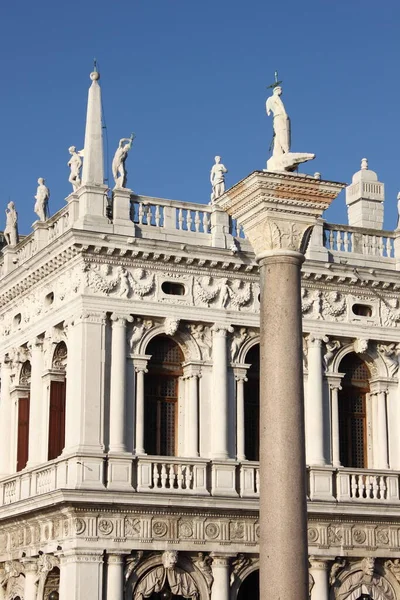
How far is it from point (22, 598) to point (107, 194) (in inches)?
351

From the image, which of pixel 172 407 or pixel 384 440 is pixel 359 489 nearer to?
pixel 384 440

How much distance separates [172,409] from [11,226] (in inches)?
296

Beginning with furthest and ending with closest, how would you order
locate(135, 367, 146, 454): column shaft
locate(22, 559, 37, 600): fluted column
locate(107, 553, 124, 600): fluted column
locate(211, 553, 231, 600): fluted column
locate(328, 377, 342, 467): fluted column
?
1. locate(328, 377, 342, 467): fluted column
2. locate(22, 559, 37, 600): fluted column
3. locate(135, 367, 146, 454): column shaft
4. locate(211, 553, 231, 600): fluted column
5. locate(107, 553, 124, 600): fluted column

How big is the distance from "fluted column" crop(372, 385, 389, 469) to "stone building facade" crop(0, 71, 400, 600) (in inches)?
1.4

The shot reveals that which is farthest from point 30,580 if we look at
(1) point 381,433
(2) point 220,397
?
→ (1) point 381,433

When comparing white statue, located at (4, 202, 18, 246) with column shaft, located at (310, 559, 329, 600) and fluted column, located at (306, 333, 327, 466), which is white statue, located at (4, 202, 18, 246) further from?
column shaft, located at (310, 559, 329, 600)

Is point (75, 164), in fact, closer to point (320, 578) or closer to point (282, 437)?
point (320, 578)

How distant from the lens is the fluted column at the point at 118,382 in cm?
2605

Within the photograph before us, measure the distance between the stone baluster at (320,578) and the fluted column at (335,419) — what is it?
2205 mm

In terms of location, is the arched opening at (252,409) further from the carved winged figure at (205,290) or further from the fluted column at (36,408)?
the fluted column at (36,408)

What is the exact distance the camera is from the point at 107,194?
1075 inches

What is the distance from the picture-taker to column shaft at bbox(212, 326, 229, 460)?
2713 cm

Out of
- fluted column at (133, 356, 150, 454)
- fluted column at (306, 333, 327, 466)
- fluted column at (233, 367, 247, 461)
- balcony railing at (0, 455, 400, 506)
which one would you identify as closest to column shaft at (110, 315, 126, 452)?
fluted column at (133, 356, 150, 454)

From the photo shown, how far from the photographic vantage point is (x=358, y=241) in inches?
1184
